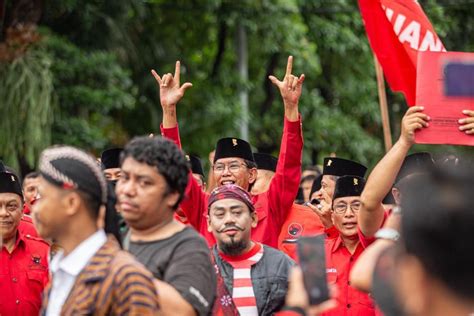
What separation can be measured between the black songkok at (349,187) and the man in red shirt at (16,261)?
7.78 feet

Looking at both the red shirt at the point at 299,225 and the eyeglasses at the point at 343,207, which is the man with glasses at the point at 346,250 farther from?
the red shirt at the point at 299,225

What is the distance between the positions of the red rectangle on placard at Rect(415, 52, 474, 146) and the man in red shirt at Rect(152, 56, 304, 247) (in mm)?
1448

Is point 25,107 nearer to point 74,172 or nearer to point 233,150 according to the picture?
point 233,150

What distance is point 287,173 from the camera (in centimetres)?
755

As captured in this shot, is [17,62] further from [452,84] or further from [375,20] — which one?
[452,84]

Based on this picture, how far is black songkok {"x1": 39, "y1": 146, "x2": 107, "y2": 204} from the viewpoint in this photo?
410 cm

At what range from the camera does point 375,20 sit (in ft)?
30.2

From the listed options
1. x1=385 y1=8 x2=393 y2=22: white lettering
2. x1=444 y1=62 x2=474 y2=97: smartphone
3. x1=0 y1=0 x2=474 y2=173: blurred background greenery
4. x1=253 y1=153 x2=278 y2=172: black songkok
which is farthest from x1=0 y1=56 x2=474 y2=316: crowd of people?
x1=0 y1=0 x2=474 y2=173: blurred background greenery

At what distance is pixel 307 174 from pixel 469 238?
10.4 m

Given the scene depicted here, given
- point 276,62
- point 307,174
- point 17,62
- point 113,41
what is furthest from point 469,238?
point 276,62

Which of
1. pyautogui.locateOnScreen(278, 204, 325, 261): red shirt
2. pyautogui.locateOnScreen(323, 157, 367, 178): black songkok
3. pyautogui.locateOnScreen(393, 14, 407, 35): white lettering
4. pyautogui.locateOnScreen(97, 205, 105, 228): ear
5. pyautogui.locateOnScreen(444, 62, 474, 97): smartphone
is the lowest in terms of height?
pyautogui.locateOnScreen(278, 204, 325, 261): red shirt

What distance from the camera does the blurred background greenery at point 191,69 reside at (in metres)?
15.1

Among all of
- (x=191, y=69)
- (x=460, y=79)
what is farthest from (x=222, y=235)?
(x=191, y=69)

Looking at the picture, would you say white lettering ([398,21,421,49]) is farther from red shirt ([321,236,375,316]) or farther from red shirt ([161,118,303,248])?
red shirt ([321,236,375,316])
